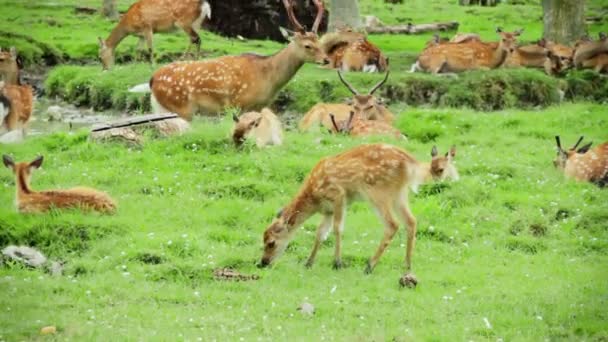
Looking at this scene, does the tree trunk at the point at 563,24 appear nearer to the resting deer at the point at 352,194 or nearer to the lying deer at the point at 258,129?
the lying deer at the point at 258,129

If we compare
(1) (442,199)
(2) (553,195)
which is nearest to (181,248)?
(1) (442,199)

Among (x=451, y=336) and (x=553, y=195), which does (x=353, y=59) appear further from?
(x=451, y=336)

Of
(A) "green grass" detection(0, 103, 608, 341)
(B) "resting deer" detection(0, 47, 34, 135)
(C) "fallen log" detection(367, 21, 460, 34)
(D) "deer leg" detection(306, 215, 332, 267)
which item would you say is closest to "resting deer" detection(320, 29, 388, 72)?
(A) "green grass" detection(0, 103, 608, 341)

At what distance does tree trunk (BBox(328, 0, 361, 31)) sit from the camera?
2394 centimetres

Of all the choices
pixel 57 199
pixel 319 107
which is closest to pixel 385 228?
pixel 57 199

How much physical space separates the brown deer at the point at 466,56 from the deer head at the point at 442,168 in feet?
24.2

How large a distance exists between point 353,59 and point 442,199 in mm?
8397

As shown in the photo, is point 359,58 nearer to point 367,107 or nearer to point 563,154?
point 367,107

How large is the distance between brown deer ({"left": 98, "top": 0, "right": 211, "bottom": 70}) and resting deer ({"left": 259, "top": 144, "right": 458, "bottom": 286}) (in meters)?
9.60

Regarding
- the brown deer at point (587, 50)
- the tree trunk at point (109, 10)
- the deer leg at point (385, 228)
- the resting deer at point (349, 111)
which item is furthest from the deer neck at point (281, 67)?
the tree trunk at point (109, 10)

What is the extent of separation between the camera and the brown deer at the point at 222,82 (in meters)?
14.9

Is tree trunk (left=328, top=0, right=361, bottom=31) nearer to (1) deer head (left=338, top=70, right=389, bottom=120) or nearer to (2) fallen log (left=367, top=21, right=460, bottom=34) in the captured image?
(2) fallen log (left=367, top=21, right=460, bottom=34)

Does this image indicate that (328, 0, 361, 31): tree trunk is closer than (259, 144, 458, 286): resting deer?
No

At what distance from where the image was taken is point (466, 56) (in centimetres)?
2044
